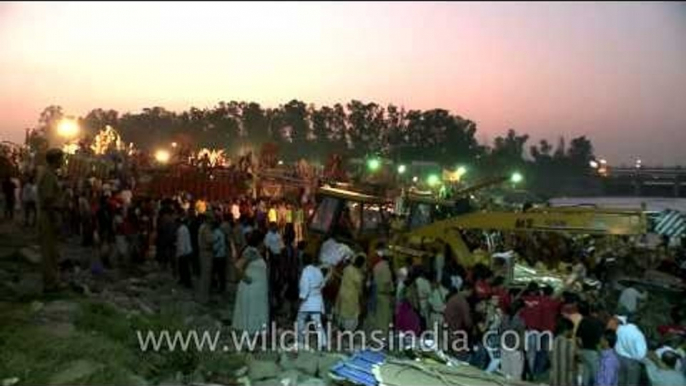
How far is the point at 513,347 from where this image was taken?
436 inches

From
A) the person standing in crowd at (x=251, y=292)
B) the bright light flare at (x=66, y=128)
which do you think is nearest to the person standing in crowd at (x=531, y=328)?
the person standing in crowd at (x=251, y=292)

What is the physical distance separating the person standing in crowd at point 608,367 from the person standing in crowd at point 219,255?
801 cm

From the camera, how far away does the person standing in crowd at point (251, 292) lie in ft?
38.9

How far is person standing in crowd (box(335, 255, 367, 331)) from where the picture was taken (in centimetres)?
1255

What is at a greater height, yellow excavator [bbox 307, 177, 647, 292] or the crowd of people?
yellow excavator [bbox 307, 177, 647, 292]

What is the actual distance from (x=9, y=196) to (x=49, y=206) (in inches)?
404

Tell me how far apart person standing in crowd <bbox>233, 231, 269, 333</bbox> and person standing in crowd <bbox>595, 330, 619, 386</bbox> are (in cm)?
505

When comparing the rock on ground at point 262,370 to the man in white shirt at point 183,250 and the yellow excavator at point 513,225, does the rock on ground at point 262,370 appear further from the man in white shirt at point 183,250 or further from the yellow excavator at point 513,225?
the yellow excavator at point 513,225

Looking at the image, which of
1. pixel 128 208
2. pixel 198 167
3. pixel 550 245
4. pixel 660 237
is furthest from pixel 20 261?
pixel 660 237

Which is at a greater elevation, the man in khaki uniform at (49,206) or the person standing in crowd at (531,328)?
the man in khaki uniform at (49,206)

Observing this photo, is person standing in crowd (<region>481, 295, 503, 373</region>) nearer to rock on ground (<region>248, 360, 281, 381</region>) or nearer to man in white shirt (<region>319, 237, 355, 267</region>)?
rock on ground (<region>248, 360, 281, 381</region>)

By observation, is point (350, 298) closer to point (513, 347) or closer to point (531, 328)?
point (513, 347)

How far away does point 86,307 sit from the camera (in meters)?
10.8

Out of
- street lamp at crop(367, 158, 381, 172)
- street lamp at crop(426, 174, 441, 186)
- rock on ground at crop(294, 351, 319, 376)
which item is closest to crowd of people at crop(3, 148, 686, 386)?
rock on ground at crop(294, 351, 319, 376)
